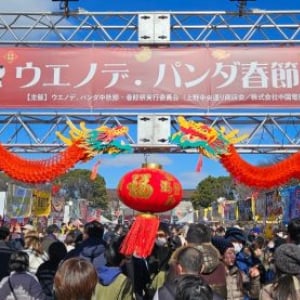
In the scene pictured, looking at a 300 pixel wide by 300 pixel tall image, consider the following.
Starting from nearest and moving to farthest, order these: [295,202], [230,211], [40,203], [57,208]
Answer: [295,202] → [40,203] → [57,208] → [230,211]

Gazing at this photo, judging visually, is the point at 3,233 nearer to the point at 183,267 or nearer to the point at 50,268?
the point at 50,268

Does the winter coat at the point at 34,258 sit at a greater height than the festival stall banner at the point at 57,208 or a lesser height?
lesser

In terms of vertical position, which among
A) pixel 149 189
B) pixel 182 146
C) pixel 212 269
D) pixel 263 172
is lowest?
pixel 212 269

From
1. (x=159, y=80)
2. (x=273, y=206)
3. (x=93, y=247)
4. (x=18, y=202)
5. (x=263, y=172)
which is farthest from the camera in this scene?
(x=18, y=202)

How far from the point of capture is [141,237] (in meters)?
5.25

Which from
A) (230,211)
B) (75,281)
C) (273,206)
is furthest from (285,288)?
(230,211)

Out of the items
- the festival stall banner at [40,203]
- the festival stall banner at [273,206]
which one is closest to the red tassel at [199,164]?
the festival stall banner at [273,206]

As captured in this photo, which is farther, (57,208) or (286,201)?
(57,208)

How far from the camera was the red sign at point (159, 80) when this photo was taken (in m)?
7.59

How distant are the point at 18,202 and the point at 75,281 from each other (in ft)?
46.5

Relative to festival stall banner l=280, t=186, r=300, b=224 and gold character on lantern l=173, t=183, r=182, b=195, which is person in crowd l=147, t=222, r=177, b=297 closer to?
gold character on lantern l=173, t=183, r=182, b=195

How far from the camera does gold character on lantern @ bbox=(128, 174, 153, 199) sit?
213 inches

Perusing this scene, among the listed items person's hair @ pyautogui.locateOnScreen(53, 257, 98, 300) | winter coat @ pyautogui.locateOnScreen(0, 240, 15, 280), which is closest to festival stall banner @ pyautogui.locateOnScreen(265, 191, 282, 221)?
winter coat @ pyautogui.locateOnScreen(0, 240, 15, 280)

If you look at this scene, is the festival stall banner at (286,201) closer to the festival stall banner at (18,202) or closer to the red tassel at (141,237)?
the red tassel at (141,237)
